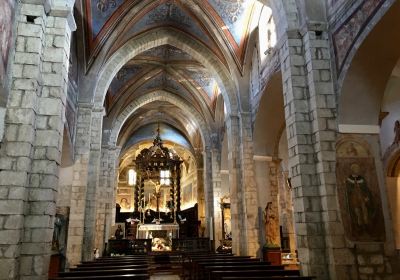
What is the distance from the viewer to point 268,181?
12.0m

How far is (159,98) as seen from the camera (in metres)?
19.2

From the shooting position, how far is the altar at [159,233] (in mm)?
20422

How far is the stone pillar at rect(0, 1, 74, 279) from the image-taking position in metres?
4.91

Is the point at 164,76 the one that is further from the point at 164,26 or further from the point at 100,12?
the point at 100,12

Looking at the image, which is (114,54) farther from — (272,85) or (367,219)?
(367,219)

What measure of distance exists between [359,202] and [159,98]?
1418 centimetres

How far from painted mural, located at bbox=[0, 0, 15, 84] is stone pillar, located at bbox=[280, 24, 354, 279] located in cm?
507

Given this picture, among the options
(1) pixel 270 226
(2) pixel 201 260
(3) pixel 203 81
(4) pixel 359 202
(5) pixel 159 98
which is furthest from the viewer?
(5) pixel 159 98

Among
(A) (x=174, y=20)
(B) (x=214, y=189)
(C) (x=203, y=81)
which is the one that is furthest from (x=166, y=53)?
(B) (x=214, y=189)

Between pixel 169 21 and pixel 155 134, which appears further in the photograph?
pixel 155 134

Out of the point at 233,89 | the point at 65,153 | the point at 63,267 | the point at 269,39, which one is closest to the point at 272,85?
the point at 269,39

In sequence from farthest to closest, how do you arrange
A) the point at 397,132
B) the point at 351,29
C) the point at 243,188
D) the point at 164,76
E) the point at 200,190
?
1. the point at 200,190
2. the point at 164,76
3. the point at 243,188
4. the point at 397,132
5. the point at 351,29

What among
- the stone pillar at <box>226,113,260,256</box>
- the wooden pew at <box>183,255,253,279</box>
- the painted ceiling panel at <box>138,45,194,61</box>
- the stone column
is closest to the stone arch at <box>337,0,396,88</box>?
the wooden pew at <box>183,255,253,279</box>

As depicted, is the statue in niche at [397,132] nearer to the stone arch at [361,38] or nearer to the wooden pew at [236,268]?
the stone arch at [361,38]
